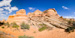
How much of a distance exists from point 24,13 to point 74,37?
28.4 m

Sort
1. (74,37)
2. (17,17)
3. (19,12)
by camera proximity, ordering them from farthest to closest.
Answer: (19,12)
(17,17)
(74,37)

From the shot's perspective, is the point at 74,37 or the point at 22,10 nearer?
the point at 74,37

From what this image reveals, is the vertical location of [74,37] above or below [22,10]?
below

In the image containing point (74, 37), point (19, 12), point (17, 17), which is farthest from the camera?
point (19, 12)

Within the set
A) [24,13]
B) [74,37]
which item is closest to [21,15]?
[24,13]

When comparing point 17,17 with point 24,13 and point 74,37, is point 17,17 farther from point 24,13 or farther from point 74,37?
point 74,37

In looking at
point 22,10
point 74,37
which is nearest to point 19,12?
point 22,10

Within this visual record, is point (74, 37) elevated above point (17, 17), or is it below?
below

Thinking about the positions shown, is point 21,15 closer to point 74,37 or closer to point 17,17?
point 17,17

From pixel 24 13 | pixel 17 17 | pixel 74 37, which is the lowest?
pixel 74 37

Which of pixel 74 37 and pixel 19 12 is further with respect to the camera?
pixel 19 12

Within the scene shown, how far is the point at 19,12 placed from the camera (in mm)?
31500

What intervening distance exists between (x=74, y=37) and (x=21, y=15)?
27.5m

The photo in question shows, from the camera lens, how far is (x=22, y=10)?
3206 centimetres
